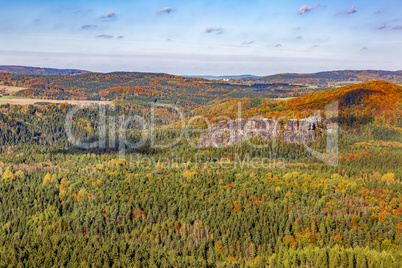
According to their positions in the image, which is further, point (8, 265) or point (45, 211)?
point (45, 211)

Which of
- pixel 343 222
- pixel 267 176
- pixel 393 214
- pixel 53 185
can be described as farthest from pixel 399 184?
pixel 53 185

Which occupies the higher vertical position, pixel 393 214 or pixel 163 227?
pixel 393 214

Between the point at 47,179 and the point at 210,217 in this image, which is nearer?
the point at 210,217

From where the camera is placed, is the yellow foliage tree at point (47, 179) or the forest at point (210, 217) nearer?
the forest at point (210, 217)

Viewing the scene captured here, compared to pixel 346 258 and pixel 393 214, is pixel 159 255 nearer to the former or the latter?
pixel 346 258

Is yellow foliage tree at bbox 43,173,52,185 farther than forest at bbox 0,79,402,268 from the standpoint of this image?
Yes

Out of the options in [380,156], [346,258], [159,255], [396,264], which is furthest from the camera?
[380,156]

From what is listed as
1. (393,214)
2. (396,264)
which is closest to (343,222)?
(393,214)

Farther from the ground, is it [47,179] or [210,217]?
[47,179]

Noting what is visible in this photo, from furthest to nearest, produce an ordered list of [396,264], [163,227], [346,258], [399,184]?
[399,184]
[163,227]
[346,258]
[396,264]

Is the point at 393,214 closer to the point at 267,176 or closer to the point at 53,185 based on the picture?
the point at 267,176
